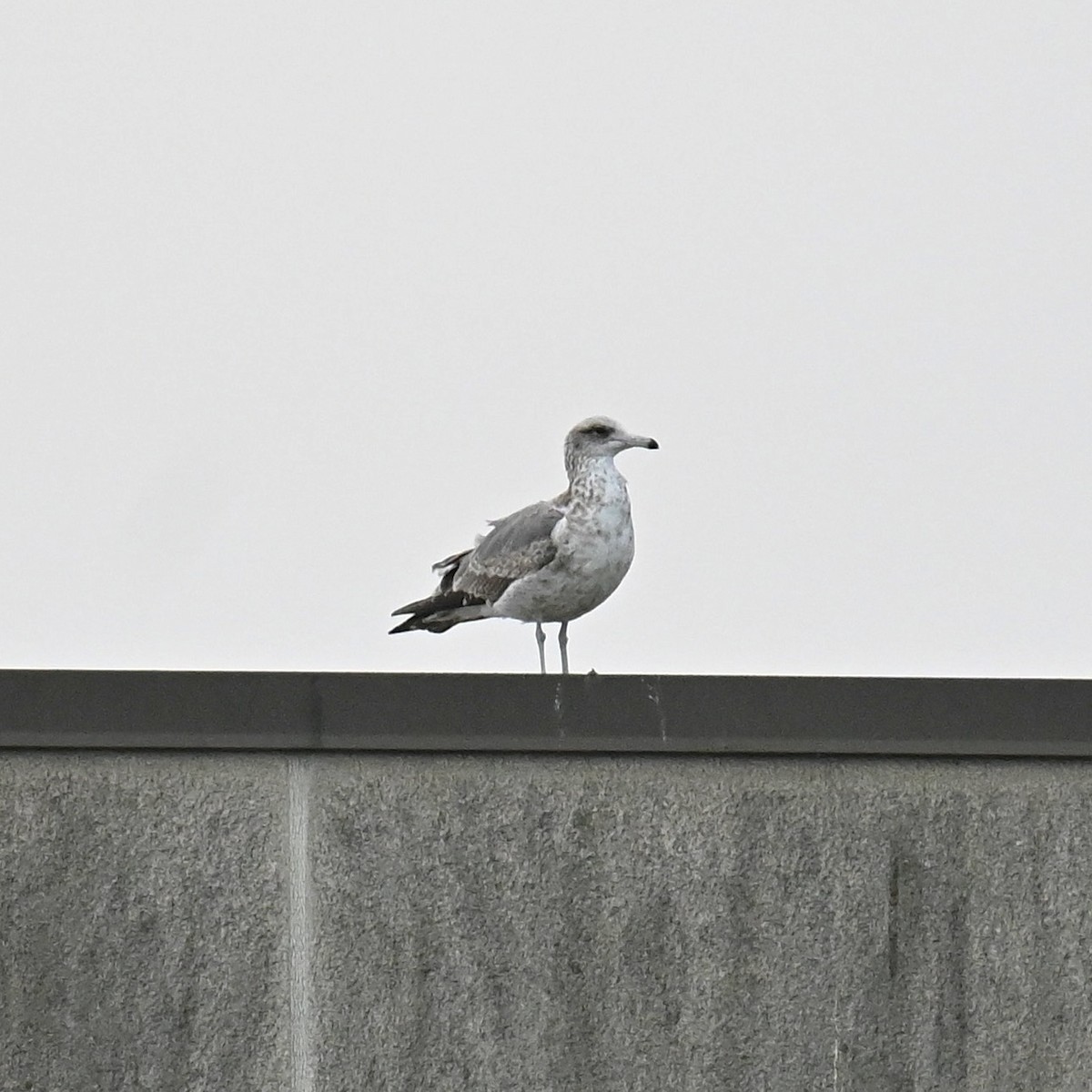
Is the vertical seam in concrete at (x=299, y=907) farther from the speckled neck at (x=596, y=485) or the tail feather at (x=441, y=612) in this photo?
the tail feather at (x=441, y=612)

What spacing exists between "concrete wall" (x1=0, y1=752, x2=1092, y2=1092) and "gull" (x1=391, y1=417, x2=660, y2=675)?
110 inches

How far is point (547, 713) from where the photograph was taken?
4.62 meters

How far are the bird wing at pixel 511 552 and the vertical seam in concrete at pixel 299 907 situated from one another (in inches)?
117

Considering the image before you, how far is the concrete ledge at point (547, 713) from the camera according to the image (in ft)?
14.9

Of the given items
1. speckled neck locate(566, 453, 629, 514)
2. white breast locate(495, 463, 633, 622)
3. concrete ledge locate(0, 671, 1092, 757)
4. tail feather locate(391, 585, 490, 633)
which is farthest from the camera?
tail feather locate(391, 585, 490, 633)

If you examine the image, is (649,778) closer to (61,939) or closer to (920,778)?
(920,778)

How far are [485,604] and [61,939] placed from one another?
11.9 feet

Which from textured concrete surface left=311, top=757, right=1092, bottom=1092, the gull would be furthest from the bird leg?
textured concrete surface left=311, top=757, right=1092, bottom=1092

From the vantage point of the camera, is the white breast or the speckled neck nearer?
the white breast

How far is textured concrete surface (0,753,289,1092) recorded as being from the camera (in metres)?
4.57

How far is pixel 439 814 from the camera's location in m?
4.64

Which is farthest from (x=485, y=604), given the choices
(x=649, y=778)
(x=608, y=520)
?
(x=649, y=778)

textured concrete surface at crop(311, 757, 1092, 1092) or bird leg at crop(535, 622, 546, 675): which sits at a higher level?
bird leg at crop(535, 622, 546, 675)

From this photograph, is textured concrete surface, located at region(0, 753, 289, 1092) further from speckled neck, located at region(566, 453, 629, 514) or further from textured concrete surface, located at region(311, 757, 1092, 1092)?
speckled neck, located at region(566, 453, 629, 514)
